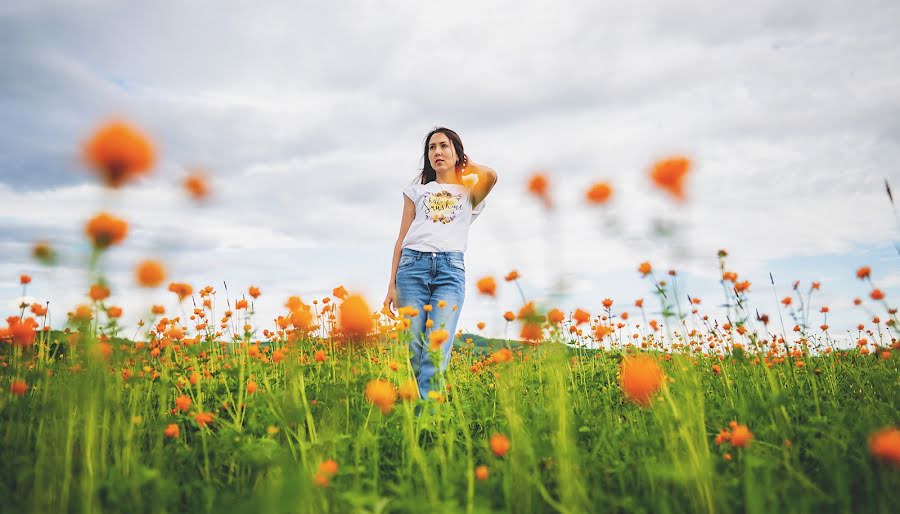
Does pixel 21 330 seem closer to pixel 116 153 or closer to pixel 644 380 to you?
pixel 116 153

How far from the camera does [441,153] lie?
13.4 feet

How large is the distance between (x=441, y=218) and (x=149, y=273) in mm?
2472

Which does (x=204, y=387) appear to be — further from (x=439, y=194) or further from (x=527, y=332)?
(x=527, y=332)

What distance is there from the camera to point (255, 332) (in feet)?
9.55

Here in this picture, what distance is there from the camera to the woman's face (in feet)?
13.4

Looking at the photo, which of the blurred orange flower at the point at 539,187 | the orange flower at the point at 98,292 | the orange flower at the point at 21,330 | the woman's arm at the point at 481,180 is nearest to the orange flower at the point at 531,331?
the blurred orange flower at the point at 539,187

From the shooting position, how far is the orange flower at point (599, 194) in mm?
1951

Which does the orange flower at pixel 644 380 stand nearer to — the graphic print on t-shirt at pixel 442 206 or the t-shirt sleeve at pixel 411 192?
the graphic print on t-shirt at pixel 442 206

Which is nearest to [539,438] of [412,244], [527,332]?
[527,332]

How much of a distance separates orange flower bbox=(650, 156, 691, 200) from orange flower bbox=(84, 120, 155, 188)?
1743mm

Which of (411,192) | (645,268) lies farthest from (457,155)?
(645,268)

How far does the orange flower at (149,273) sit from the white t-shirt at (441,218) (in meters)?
2.27

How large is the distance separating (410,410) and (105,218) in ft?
4.17

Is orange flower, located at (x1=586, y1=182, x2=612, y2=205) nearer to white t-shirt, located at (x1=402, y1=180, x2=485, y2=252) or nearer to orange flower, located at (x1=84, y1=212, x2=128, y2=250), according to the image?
orange flower, located at (x1=84, y1=212, x2=128, y2=250)
